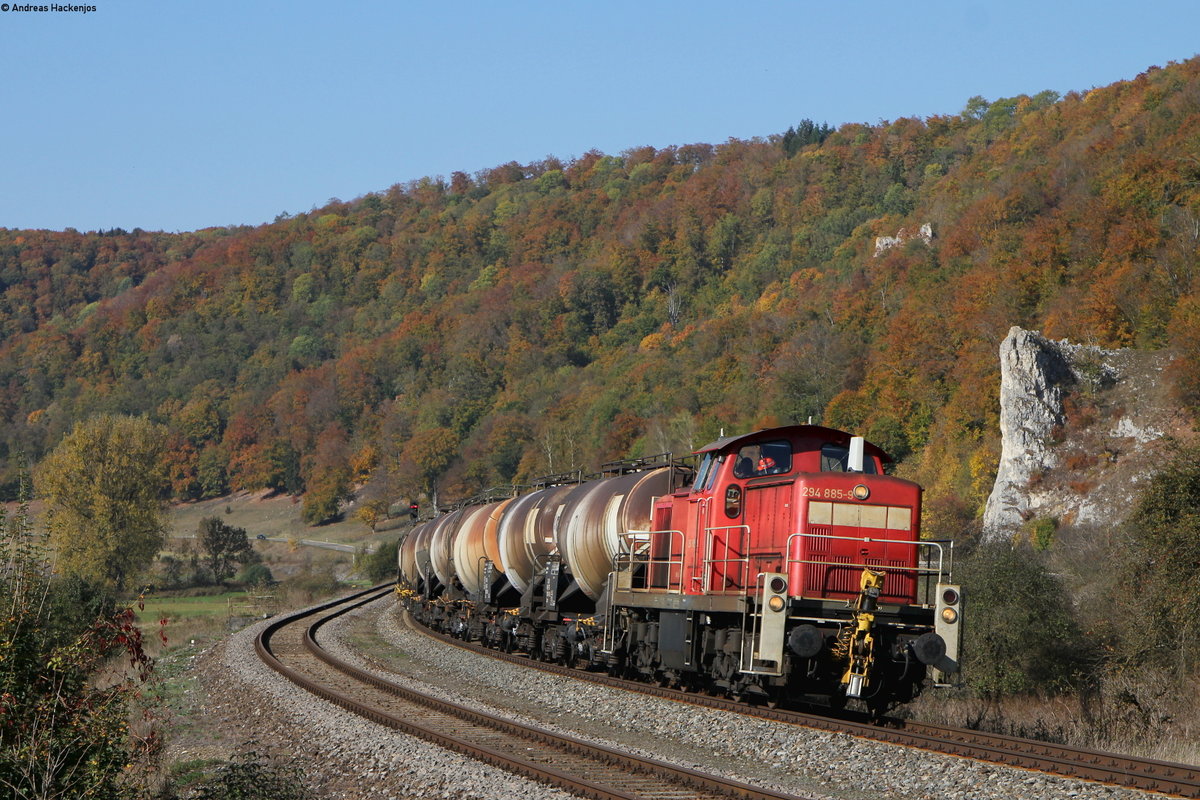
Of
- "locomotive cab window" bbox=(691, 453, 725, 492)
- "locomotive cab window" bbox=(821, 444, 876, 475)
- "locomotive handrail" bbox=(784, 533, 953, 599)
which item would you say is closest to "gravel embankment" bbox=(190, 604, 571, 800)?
"locomotive handrail" bbox=(784, 533, 953, 599)

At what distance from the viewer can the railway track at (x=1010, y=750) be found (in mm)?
10570

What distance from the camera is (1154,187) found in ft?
226

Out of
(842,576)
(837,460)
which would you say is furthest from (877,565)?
(837,460)

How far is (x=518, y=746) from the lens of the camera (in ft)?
43.8

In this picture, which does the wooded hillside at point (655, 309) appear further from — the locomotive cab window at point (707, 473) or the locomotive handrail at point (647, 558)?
the locomotive cab window at point (707, 473)

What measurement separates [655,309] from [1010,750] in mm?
124416

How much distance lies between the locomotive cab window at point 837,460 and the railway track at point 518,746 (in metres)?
4.81

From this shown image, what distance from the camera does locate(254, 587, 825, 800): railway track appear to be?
10.8 meters

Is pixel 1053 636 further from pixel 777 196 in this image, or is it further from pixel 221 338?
pixel 221 338

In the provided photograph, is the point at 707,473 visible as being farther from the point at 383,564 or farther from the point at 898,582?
the point at 383,564

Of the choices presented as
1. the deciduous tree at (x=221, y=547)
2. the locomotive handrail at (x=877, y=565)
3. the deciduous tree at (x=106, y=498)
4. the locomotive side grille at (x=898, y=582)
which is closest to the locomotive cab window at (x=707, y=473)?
the locomotive handrail at (x=877, y=565)

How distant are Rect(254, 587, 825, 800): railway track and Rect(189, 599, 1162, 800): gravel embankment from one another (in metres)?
0.26

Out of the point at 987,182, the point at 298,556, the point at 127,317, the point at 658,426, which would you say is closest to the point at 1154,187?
the point at 987,182

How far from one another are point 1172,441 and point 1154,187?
2117 inches
